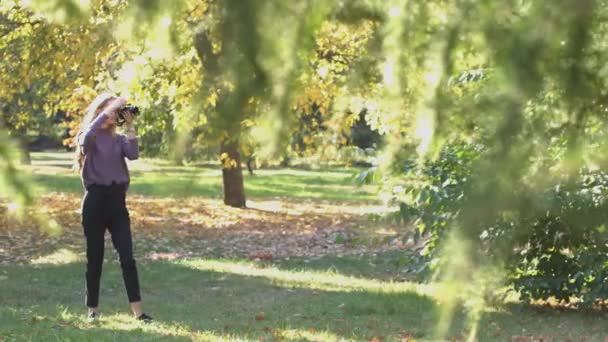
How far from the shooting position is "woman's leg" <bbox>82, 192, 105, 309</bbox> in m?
7.17

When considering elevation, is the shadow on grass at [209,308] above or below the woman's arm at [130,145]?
below

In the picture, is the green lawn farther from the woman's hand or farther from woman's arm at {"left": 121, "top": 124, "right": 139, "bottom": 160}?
the woman's hand

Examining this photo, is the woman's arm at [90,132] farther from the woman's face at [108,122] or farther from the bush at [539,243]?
the bush at [539,243]

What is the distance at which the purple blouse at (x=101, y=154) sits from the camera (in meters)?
7.04

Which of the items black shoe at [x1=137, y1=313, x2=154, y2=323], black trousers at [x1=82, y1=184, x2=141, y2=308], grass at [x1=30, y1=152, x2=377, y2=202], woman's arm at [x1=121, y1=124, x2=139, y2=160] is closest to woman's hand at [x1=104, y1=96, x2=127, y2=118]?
woman's arm at [x1=121, y1=124, x2=139, y2=160]

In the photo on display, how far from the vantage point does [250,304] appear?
9.33 meters

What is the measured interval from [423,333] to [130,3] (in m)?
6.15

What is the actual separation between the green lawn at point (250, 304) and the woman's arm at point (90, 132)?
1.40m

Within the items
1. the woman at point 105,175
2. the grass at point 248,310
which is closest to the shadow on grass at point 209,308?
the grass at point 248,310

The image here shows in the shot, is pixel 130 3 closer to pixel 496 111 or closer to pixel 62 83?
pixel 496 111

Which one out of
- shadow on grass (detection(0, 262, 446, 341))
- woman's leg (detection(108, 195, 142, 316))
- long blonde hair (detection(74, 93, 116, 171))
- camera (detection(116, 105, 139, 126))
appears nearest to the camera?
camera (detection(116, 105, 139, 126))

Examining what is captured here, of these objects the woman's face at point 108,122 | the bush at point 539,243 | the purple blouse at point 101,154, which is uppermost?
the woman's face at point 108,122

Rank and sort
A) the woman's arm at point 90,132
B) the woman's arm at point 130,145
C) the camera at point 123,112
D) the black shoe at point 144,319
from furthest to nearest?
the black shoe at point 144,319 → the woman's arm at point 90,132 → the woman's arm at point 130,145 → the camera at point 123,112

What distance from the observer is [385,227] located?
19.5m
